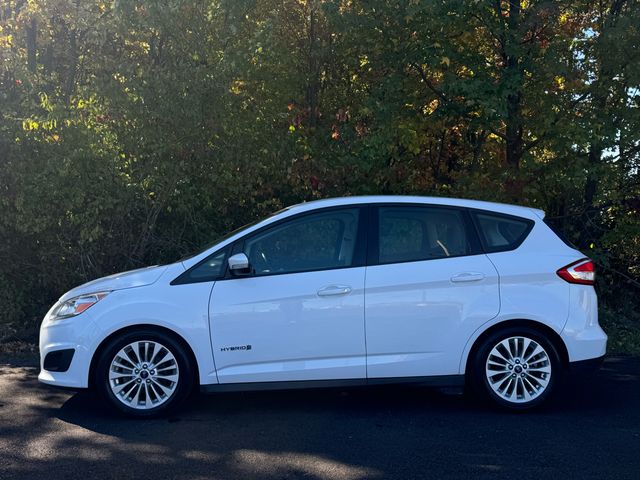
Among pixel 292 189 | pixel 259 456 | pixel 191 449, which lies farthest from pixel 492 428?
pixel 292 189

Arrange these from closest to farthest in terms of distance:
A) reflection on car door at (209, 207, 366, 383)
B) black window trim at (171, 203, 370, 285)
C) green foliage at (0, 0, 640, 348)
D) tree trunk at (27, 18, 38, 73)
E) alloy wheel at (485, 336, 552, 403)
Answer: reflection on car door at (209, 207, 366, 383)
black window trim at (171, 203, 370, 285)
alloy wheel at (485, 336, 552, 403)
green foliage at (0, 0, 640, 348)
tree trunk at (27, 18, 38, 73)

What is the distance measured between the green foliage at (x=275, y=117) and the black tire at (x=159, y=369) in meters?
3.49

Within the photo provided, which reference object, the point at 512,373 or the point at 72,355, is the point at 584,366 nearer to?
the point at 512,373

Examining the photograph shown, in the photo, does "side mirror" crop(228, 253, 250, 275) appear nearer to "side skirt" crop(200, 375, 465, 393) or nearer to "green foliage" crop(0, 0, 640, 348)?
"side skirt" crop(200, 375, 465, 393)

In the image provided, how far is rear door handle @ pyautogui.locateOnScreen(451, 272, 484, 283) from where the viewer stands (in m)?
6.33

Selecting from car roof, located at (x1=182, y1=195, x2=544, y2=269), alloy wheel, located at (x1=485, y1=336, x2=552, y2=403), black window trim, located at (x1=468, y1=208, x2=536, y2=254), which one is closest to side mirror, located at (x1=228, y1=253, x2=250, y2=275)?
car roof, located at (x1=182, y1=195, x2=544, y2=269)

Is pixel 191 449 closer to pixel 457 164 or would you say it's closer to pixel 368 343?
pixel 368 343

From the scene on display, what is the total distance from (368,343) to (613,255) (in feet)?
20.2

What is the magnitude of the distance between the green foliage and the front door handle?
12.8 ft

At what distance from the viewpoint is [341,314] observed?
20.4 ft

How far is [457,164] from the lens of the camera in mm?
11133

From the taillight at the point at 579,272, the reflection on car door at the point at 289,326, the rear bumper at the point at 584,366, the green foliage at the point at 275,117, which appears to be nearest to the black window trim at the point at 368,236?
the reflection on car door at the point at 289,326

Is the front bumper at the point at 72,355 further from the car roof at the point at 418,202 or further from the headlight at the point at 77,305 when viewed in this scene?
the car roof at the point at 418,202

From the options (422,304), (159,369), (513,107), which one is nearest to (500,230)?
(422,304)
